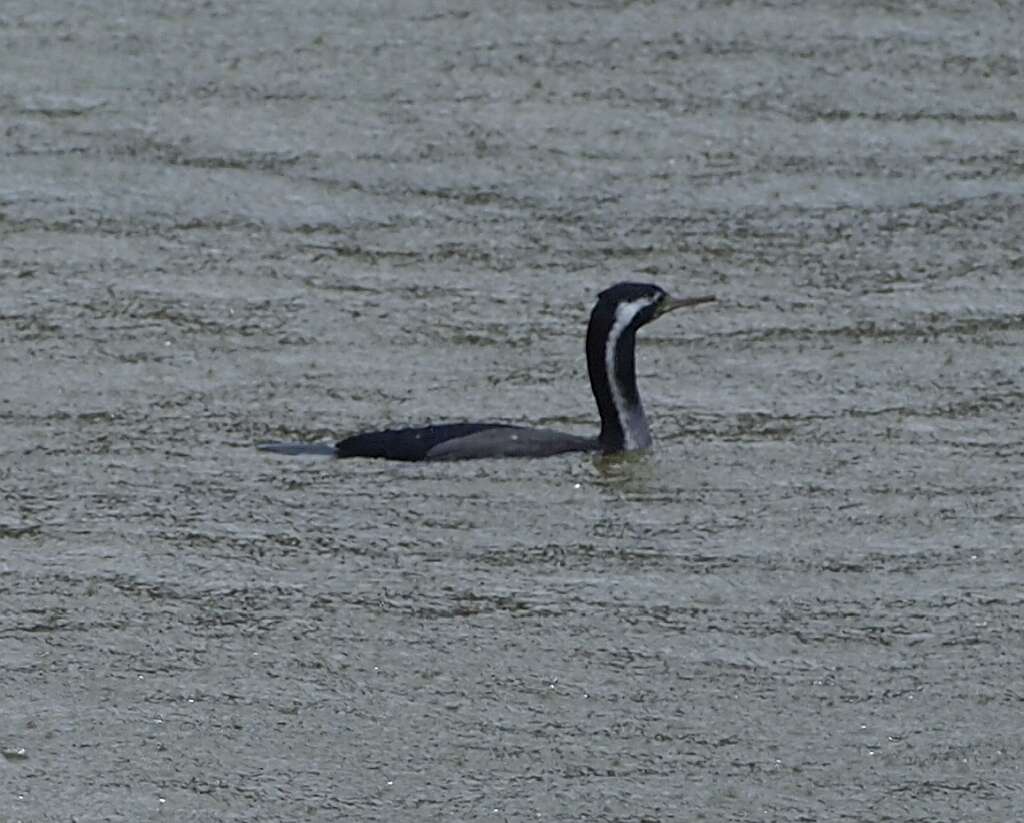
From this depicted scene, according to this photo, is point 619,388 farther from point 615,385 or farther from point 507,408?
point 507,408

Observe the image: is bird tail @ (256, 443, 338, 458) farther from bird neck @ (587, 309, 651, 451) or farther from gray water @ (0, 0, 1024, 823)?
bird neck @ (587, 309, 651, 451)

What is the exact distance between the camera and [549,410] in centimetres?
867

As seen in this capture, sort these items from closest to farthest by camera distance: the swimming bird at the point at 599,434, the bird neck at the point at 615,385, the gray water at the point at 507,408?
the gray water at the point at 507,408 < the swimming bird at the point at 599,434 < the bird neck at the point at 615,385

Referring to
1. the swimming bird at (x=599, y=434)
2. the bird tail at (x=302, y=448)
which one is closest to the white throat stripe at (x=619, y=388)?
the swimming bird at (x=599, y=434)

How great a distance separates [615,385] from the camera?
8.31 m

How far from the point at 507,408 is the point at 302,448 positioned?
723 millimetres

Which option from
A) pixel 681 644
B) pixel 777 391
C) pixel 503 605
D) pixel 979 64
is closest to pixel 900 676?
pixel 681 644

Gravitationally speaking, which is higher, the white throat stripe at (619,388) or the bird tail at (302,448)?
the white throat stripe at (619,388)

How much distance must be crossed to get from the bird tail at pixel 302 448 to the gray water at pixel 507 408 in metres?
0.05

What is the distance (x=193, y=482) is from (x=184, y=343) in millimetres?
1135

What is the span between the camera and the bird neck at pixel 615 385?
827cm

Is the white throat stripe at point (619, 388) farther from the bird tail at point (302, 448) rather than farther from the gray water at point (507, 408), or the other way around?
the bird tail at point (302, 448)

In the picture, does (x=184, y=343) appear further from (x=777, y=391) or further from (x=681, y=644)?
(x=681, y=644)

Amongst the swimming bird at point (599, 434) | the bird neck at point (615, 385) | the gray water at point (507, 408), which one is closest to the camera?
the gray water at point (507, 408)
